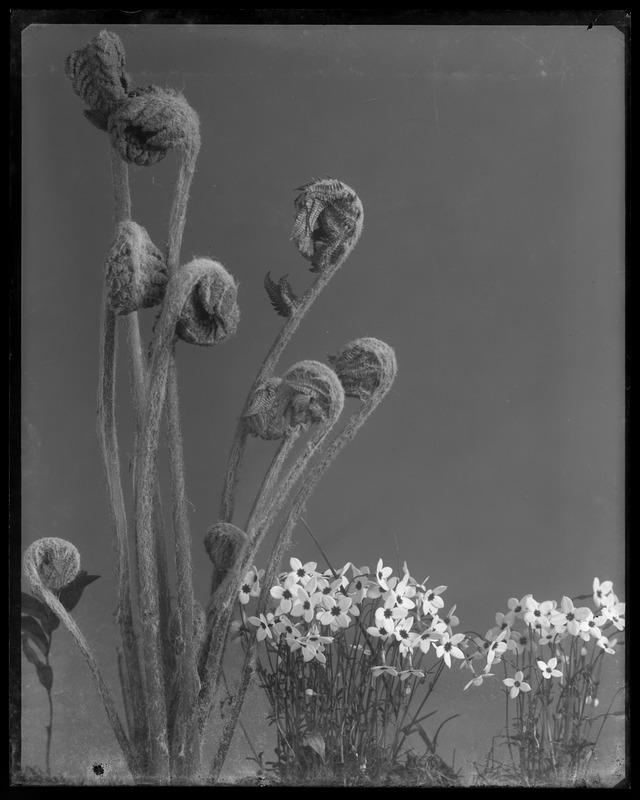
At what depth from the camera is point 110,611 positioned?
0.97 metres

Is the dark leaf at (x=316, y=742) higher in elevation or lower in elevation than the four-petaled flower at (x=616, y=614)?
lower

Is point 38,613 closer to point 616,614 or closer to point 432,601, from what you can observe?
point 432,601

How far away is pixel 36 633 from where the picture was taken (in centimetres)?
98

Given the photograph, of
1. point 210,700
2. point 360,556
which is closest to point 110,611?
point 210,700

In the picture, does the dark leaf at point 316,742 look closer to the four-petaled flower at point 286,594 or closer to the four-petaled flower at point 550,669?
the four-petaled flower at point 286,594

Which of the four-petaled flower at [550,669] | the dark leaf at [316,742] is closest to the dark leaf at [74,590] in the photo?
the dark leaf at [316,742]

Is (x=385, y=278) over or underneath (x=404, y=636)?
over

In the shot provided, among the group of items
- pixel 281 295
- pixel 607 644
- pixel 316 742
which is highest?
pixel 281 295

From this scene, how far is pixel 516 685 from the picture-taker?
992 millimetres

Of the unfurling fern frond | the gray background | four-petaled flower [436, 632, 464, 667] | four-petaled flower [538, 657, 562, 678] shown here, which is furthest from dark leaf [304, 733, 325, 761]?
the unfurling fern frond

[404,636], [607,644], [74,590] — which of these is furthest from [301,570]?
[607,644]

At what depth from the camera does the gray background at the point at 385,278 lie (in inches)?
38.6

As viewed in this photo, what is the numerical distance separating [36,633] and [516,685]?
1.81 feet

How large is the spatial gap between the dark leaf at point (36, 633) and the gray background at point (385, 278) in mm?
21
